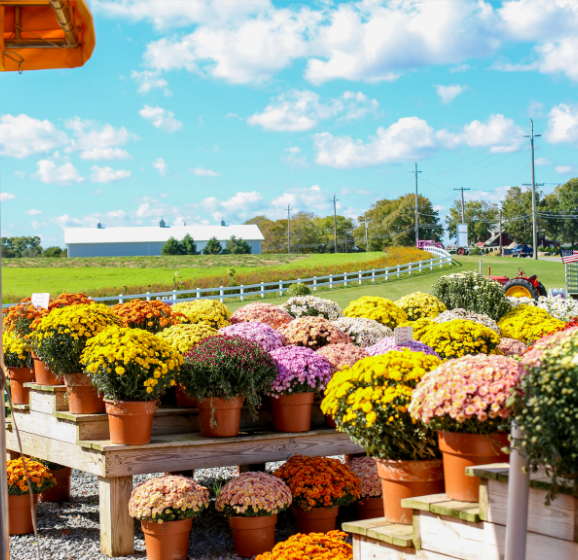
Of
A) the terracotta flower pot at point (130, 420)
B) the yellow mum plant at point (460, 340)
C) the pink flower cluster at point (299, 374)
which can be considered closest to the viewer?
the terracotta flower pot at point (130, 420)

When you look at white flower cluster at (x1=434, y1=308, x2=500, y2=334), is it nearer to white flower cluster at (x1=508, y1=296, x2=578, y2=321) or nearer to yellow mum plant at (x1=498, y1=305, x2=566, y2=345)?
yellow mum plant at (x1=498, y1=305, x2=566, y2=345)

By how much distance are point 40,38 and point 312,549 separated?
116 inches

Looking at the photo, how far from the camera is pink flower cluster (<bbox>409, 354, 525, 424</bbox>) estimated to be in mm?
2738

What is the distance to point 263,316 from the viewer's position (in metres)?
7.01

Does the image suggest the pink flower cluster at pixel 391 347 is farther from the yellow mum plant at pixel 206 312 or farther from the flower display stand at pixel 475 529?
the flower display stand at pixel 475 529

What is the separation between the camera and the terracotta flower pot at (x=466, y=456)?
2904 mm

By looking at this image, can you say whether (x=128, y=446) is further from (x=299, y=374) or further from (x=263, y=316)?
(x=263, y=316)

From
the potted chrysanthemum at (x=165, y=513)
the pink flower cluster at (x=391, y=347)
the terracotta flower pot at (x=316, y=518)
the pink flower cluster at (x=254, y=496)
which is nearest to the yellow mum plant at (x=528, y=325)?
the pink flower cluster at (x=391, y=347)

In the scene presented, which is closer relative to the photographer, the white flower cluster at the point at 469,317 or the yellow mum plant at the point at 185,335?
the yellow mum plant at the point at 185,335

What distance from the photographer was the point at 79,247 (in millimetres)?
74000

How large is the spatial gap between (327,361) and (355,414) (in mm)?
1734

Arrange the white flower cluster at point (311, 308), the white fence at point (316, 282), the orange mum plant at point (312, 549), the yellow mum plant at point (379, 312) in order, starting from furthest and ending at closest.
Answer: the white fence at point (316, 282)
the white flower cluster at point (311, 308)
the yellow mum plant at point (379, 312)
the orange mum plant at point (312, 549)

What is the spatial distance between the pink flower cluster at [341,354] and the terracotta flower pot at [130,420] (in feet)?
4.98

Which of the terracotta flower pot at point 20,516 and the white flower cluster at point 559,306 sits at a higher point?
the white flower cluster at point 559,306
